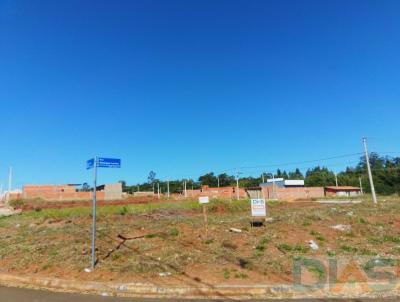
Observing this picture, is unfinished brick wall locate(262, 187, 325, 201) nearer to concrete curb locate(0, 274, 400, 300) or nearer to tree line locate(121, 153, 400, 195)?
tree line locate(121, 153, 400, 195)

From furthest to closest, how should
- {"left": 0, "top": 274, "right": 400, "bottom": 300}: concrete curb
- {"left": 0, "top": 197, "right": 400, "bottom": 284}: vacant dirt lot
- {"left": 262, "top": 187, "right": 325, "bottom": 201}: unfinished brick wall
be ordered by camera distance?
{"left": 262, "top": 187, "right": 325, "bottom": 201}: unfinished brick wall, {"left": 0, "top": 197, "right": 400, "bottom": 284}: vacant dirt lot, {"left": 0, "top": 274, "right": 400, "bottom": 300}: concrete curb

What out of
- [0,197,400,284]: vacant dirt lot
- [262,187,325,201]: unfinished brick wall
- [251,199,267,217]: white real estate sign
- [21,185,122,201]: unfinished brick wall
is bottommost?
[0,197,400,284]: vacant dirt lot

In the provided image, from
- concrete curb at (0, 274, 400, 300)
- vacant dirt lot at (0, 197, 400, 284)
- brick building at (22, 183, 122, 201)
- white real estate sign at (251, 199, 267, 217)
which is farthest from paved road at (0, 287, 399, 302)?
brick building at (22, 183, 122, 201)

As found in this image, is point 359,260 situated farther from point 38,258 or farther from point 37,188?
point 37,188

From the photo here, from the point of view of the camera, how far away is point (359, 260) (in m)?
9.54

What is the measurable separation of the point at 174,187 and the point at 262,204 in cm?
11107

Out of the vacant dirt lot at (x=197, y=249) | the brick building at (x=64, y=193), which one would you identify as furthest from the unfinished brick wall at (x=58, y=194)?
the vacant dirt lot at (x=197, y=249)

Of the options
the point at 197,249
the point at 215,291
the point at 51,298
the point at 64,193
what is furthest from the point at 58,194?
the point at 215,291

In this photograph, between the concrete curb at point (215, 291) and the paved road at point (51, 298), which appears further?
the concrete curb at point (215, 291)

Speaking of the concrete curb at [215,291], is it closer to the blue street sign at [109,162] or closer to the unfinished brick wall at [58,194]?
the blue street sign at [109,162]

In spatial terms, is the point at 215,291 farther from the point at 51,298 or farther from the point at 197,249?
the point at 197,249

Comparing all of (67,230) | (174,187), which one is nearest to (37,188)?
(174,187)

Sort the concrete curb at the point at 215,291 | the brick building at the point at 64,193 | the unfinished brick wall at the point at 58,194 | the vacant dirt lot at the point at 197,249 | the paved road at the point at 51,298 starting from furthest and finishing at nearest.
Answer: the brick building at the point at 64,193 < the unfinished brick wall at the point at 58,194 < the vacant dirt lot at the point at 197,249 < the concrete curb at the point at 215,291 < the paved road at the point at 51,298

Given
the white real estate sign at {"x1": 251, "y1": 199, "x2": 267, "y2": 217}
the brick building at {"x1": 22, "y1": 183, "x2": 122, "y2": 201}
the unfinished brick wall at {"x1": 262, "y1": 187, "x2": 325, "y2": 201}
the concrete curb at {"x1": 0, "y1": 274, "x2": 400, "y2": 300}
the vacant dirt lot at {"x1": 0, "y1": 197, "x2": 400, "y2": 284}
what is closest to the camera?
the concrete curb at {"x1": 0, "y1": 274, "x2": 400, "y2": 300}
